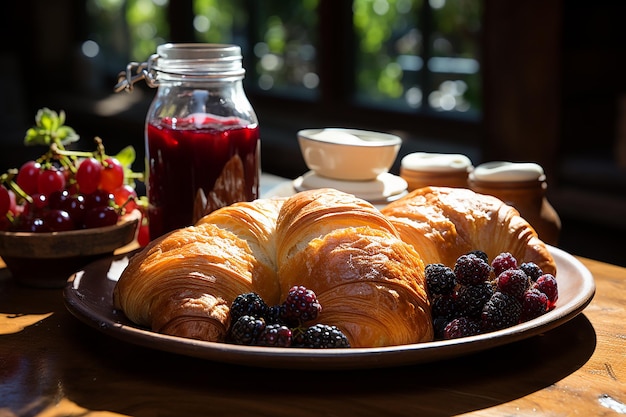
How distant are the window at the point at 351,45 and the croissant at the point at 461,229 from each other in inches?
104

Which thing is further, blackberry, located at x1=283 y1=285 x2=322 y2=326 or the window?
the window

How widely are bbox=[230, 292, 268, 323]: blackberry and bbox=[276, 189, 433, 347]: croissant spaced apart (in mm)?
69

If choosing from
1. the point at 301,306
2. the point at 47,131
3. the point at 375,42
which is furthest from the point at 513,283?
the point at 375,42

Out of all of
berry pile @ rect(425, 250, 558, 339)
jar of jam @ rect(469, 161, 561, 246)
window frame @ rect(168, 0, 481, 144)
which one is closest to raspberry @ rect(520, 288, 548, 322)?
berry pile @ rect(425, 250, 558, 339)

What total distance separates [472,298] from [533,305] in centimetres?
8

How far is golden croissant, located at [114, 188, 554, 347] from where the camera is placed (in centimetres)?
95

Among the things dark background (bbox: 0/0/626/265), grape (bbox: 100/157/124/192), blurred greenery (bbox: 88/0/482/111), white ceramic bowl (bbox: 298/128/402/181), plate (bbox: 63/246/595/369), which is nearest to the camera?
plate (bbox: 63/246/595/369)

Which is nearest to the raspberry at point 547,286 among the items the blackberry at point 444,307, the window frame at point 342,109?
the blackberry at point 444,307

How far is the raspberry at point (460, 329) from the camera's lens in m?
0.97

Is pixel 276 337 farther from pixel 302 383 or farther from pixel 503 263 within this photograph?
pixel 503 263

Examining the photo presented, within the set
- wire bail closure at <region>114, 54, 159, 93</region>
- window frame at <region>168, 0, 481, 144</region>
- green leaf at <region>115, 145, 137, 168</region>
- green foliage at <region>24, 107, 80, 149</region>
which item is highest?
wire bail closure at <region>114, 54, 159, 93</region>

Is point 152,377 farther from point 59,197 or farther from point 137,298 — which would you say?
point 59,197

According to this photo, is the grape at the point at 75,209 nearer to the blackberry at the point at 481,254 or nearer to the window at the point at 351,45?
the blackberry at the point at 481,254

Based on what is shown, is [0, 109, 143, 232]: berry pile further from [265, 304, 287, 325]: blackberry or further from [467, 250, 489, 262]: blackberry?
[467, 250, 489, 262]: blackberry
